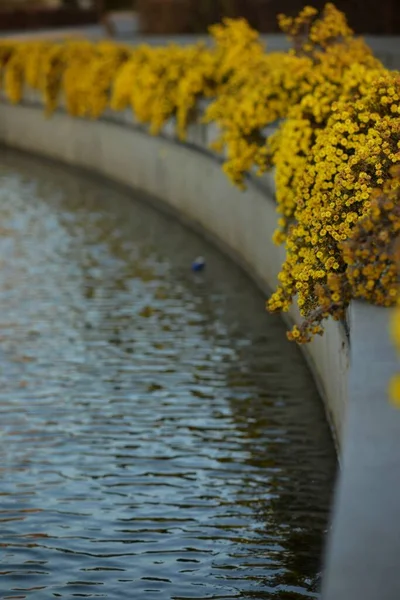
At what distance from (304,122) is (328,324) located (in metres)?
2.22

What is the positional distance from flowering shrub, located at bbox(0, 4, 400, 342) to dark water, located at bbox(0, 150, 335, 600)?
897mm

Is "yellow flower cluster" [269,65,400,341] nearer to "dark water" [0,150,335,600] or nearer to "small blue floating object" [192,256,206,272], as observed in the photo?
"dark water" [0,150,335,600]

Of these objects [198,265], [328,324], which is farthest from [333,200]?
[198,265]

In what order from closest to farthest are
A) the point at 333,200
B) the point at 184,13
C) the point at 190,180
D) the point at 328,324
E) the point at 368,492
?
the point at 368,492, the point at 333,200, the point at 328,324, the point at 190,180, the point at 184,13

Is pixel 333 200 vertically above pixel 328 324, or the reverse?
pixel 333 200

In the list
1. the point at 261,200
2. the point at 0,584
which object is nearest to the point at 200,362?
the point at 261,200

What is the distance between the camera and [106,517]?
289 inches

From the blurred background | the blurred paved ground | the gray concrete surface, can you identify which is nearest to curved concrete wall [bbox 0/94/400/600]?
the gray concrete surface

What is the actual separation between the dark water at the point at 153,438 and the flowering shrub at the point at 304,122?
0.90 metres

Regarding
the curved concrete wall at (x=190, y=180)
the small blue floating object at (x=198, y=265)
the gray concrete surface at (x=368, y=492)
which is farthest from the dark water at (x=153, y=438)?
the gray concrete surface at (x=368, y=492)

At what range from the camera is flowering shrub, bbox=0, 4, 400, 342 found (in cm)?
665

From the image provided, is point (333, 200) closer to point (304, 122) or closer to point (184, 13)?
point (304, 122)

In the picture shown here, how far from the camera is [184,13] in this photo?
110 ft

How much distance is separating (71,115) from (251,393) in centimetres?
1440
